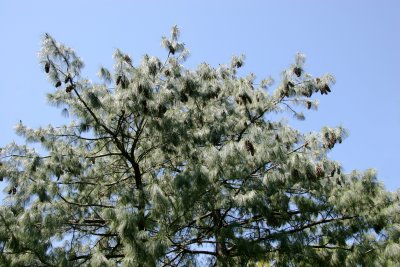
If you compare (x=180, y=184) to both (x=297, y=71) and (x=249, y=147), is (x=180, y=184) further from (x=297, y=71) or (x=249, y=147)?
(x=297, y=71)

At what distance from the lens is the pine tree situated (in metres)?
4.59

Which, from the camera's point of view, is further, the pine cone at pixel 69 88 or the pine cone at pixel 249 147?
the pine cone at pixel 69 88

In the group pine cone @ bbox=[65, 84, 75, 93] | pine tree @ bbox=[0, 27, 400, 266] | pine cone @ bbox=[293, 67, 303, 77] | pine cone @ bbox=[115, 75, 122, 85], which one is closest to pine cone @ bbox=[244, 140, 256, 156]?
pine tree @ bbox=[0, 27, 400, 266]

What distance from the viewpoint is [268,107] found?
594cm

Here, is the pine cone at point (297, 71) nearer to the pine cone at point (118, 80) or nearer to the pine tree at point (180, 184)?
the pine tree at point (180, 184)

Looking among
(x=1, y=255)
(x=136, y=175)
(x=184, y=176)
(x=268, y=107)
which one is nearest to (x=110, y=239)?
(x=136, y=175)

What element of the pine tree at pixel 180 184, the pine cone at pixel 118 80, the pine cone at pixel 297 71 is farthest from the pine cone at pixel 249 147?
the pine cone at pixel 118 80

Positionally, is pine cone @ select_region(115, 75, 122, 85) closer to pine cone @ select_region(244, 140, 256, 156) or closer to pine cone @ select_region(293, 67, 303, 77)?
pine cone @ select_region(244, 140, 256, 156)

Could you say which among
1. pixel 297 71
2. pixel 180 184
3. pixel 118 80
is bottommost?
pixel 180 184

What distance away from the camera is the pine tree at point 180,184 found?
4.59 metres

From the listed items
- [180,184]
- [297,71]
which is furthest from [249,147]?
[297,71]

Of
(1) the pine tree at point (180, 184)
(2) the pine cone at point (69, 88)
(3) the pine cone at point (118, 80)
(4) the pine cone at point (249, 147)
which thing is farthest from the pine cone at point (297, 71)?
(2) the pine cone at point (69, 88)

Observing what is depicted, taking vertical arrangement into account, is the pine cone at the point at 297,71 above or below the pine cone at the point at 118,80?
below

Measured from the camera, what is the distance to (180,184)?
4.52 meters
